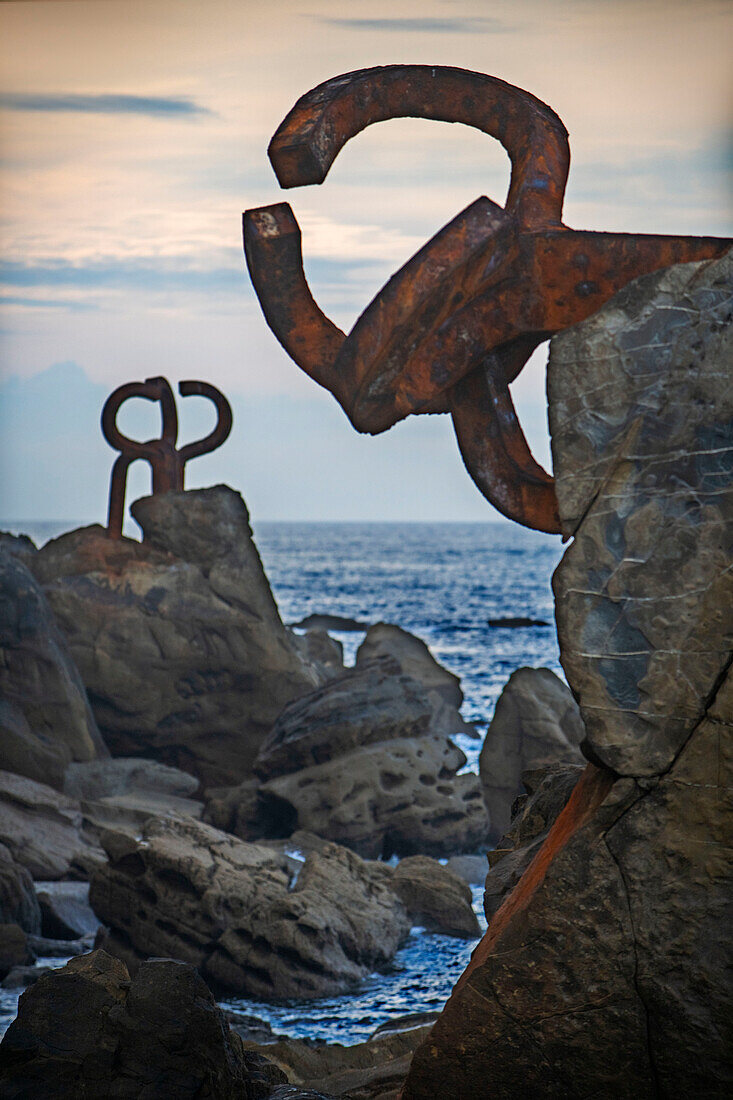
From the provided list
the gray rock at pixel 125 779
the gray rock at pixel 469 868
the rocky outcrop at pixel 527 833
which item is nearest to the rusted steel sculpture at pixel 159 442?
the gray rock at pixel 125 779

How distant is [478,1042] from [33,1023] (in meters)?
1.11

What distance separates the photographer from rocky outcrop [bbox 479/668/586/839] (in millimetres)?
9039

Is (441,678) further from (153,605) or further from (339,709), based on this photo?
(339,709)

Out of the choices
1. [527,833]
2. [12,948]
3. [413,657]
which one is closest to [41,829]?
[12,948]

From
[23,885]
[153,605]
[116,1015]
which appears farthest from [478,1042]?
[153,605]

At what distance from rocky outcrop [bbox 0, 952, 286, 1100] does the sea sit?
7.68 ft

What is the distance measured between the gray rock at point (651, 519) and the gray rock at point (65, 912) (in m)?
4.70

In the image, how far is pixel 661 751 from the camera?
2305 mm

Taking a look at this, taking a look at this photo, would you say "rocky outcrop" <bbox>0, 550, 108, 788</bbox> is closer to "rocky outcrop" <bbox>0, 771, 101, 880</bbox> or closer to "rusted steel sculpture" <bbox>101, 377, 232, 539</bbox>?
"rocky outcrop" <bbox>0, 771, 101, 880</bbox>

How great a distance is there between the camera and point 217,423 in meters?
11.6

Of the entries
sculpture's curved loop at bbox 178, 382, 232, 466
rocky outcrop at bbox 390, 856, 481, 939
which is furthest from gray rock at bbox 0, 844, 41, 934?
sculpture's curved loop at bbox 178, 382, 232, 466

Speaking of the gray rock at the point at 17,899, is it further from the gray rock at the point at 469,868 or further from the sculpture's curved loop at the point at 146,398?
the sculpture's curved loop at the point at 146,398

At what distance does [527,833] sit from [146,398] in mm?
9286

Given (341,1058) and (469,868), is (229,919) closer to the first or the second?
(341,1058)
